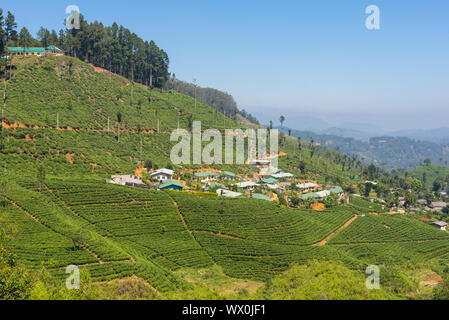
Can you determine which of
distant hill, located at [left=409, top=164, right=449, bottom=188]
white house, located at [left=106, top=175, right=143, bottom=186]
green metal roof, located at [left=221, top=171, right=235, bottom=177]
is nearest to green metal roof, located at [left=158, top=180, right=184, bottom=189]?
white house, located at [left=106, top=175, right=143, bottom=186]

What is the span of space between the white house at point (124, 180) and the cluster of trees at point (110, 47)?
48055 mm

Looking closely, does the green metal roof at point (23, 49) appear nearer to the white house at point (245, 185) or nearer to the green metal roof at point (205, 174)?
the green metal roof at point (205, 174)

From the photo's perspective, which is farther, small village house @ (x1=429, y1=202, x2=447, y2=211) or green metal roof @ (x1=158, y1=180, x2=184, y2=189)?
small village house @ (x1=429, y1=202, x2=447, y2=211)

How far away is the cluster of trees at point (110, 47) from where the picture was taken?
88.4 meters

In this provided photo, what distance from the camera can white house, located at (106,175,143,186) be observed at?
174 feet

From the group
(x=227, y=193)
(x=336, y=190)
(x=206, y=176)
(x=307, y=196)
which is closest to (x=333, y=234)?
(x=307, y=196)

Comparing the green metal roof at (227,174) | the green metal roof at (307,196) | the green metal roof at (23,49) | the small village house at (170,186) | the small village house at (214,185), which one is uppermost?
the green metal roof at (23,49)

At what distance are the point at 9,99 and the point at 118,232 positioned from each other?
138 feet

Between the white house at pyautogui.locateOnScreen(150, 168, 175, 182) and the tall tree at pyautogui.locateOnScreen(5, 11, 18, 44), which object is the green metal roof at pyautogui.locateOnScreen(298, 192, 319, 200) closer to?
the white house at pyautogui.locateOnScreen(150, 168, 175, 182)

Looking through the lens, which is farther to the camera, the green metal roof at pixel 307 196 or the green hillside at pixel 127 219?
the green metal roof at pixel 307 196

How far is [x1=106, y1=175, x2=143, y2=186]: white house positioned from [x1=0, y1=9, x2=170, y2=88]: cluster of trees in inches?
1892

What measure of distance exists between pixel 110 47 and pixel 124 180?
176 feet

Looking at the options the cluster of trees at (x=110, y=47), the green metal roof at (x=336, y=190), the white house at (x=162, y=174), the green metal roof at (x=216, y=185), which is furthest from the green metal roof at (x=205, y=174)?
the cluster of trees at (x=110, y=47)

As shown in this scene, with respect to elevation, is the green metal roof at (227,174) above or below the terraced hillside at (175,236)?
above
